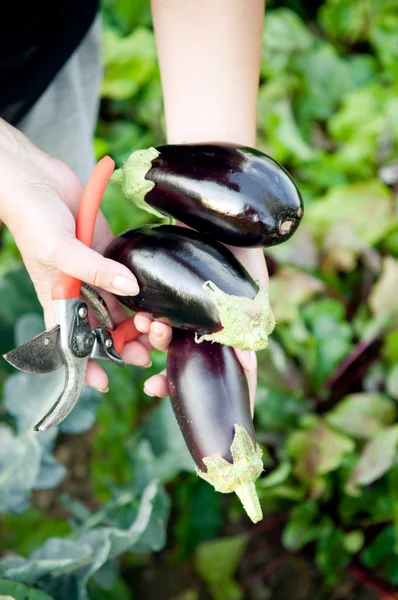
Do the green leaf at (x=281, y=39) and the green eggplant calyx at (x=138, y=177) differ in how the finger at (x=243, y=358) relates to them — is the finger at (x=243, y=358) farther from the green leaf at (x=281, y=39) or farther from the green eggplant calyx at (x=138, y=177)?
the green leaf at (x=281, y=39)

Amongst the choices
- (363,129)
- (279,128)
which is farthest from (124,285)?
(363,129)

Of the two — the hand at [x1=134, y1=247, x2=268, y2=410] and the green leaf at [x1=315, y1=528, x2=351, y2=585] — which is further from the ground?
the hand at [x1=134, y1=247, x2=268, y2=410]

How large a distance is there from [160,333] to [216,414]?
12 centimetres

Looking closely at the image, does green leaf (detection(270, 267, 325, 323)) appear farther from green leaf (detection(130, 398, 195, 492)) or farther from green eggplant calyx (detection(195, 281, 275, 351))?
green eggplant calyx (detection(195, 281, 275, 351))

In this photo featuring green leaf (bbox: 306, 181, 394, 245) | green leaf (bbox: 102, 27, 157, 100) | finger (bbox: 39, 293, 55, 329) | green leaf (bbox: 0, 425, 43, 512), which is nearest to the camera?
finger (bbox: 39, 293, 55, 329)

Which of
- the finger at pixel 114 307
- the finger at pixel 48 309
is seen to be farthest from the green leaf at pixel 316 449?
the finger at pixel 48 309

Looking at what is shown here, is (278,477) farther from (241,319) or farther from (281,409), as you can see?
(241,319)

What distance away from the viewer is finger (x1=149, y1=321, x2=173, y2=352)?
0.85 metres

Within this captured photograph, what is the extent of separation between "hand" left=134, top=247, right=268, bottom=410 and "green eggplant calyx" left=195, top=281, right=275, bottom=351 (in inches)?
3.4

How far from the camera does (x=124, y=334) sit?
0.94 m

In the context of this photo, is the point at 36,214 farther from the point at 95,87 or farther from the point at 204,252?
the point at 95,87

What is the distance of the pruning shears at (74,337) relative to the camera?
81cm

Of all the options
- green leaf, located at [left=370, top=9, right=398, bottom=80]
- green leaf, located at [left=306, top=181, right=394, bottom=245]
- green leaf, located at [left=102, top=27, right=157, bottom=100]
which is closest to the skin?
green leaf, located at [left=306, top=181, right=394, bottom=245]

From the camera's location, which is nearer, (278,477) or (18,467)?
(18,467)
